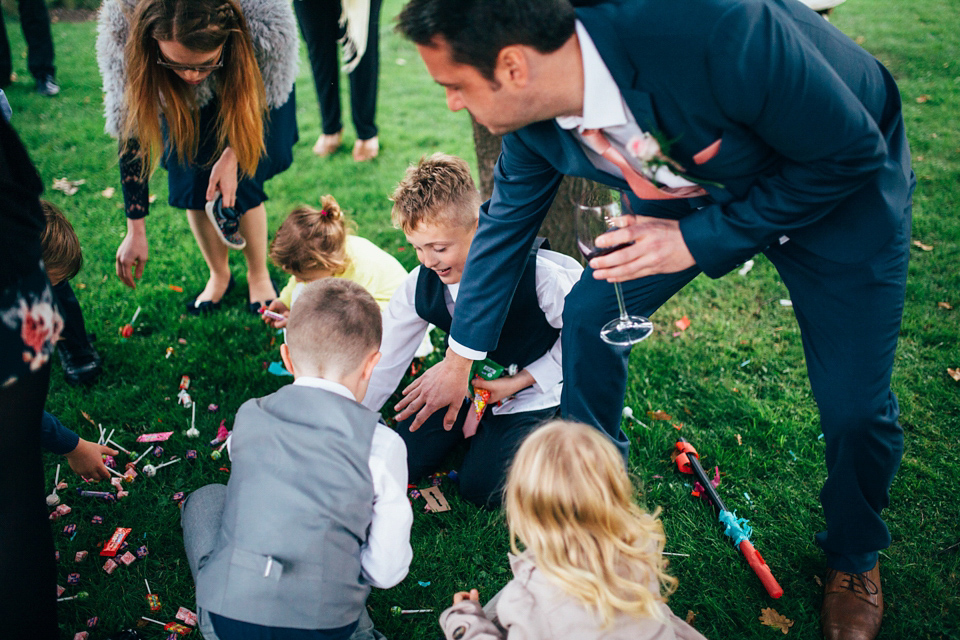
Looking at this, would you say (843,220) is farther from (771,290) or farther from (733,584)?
(771,290)

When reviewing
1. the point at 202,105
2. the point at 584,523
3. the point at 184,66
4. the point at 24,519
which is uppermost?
the point at 184,66

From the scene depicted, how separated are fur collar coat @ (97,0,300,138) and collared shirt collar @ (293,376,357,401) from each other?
2161 mm

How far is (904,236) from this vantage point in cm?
210

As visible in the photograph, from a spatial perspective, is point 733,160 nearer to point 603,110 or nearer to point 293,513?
point 603,110

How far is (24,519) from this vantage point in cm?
192

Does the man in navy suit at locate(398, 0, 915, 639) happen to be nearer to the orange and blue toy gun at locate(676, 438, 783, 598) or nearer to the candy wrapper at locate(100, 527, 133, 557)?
the orange and blue toy gun at locate(676, 438, 783, 598)

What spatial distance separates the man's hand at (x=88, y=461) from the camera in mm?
2785

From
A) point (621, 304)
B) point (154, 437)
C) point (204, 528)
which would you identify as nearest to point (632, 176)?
point (621, 304)

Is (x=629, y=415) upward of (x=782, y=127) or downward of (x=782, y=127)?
downward

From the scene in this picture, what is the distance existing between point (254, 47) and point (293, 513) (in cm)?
264

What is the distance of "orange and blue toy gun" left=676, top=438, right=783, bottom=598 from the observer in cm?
259

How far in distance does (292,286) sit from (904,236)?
3.11 metres

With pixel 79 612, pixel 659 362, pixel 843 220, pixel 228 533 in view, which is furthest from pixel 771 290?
pixel 79 612

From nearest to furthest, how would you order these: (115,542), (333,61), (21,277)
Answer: (21,277) → (115,542) → (333,61)
